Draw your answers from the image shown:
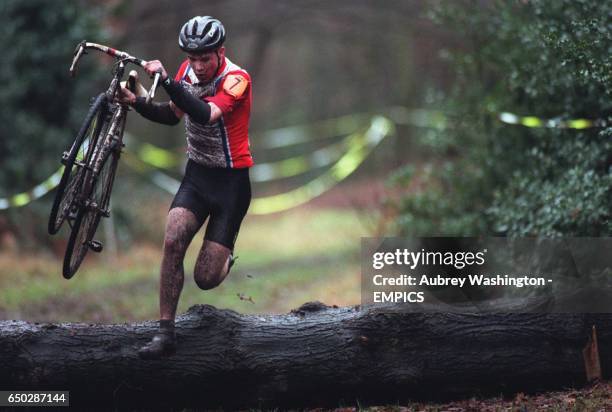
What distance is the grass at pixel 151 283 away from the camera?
13.0 m

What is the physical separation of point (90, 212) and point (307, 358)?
1936mm

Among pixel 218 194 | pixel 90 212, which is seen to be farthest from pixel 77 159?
pixel 218 194

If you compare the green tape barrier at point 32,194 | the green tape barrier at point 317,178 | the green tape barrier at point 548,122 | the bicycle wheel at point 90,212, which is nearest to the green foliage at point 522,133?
the green tape barrier at point 548,122

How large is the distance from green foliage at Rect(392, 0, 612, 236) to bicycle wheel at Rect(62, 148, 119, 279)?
13.4ft

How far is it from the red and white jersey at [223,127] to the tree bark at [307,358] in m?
1.16

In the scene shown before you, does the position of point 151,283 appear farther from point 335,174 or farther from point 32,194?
point 335,174

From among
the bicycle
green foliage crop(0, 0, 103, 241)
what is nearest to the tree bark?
the bicycle

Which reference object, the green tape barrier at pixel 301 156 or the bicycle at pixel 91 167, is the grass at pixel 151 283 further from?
the bicycle at pixel 91 167

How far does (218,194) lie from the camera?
7.50m

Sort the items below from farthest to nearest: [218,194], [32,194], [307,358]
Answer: [32,194] < [218,194] < [307,358]

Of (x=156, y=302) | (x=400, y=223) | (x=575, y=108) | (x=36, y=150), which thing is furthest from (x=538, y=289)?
(x=36, y=150)

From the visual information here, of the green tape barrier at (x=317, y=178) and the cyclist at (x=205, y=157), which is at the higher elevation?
the green tape barrier at (x=317, y=178)

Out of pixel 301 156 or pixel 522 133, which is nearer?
pixel 522 133

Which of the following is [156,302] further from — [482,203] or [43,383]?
[43,383]
